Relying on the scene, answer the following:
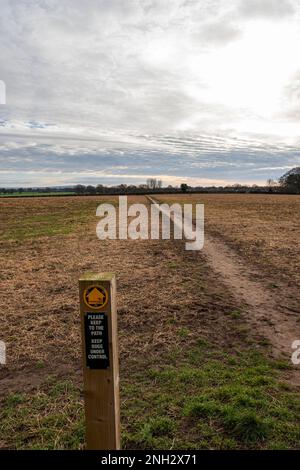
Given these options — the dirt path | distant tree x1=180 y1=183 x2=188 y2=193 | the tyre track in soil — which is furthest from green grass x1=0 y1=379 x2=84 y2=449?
distant tree x1=180 y1=183 x2=188 y2=193

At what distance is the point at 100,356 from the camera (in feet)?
9.00

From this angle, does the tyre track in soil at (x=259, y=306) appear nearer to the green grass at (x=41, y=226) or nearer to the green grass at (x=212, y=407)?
the green grass at (x=212, y=407)

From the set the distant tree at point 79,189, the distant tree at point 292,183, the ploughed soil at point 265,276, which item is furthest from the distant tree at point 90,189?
the ploughed soil at point 265,276

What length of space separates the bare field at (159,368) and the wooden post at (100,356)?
74 cm

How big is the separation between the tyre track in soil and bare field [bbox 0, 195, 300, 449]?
4.8 inches

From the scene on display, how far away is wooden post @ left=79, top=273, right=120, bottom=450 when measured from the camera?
2.65 m

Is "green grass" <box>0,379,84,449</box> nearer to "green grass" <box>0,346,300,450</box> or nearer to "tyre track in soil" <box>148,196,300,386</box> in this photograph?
"green grass" <box>0,346,300,450</box>

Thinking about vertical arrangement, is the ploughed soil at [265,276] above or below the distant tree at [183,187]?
below

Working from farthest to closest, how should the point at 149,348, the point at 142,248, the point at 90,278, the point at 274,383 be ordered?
the point at 142,248 → the point at 149,348 → the point at 274,383 → the point at 90,278

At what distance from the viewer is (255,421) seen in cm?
364

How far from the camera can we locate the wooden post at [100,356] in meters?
2.65

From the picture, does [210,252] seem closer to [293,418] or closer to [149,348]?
[149,348]

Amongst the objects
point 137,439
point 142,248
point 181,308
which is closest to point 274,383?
point 137,439

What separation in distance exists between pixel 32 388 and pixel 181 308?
11.2ft
